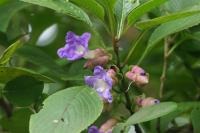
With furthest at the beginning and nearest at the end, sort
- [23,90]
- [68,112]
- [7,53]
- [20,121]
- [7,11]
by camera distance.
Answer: [7,11] → [20,121] → [23,90] → [7,53] → [68,112]

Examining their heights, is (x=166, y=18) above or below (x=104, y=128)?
above

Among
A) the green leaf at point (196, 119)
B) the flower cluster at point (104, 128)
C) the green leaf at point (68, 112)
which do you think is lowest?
the green leaf at point (196, 119)

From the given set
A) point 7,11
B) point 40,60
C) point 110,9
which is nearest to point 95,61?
point 110,9

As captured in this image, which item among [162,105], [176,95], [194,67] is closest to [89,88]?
[162,105]

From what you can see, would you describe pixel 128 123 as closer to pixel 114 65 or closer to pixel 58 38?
pixel 114 65

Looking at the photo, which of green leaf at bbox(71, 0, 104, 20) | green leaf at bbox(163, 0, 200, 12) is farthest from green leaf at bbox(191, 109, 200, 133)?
green leaf at bbox(71, 0, 104, 20)

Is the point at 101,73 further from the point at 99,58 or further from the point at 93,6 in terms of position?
the point at 93,6

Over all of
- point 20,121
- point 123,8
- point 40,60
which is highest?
point 123,8

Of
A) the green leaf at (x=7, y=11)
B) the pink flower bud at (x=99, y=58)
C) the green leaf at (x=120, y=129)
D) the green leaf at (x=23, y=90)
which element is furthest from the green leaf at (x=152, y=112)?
the green leaf at (x=7, y=11)

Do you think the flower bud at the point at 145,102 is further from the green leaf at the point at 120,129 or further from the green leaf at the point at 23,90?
the green leaf at the point at 23,90
